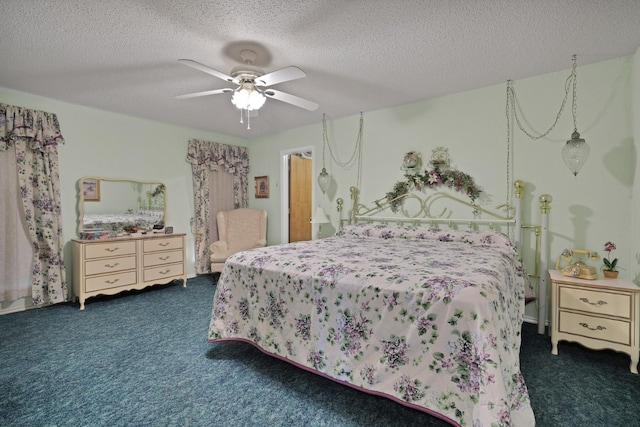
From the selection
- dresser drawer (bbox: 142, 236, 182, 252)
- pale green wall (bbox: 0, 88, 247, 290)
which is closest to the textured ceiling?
pale green wall (bbox: 0, 88, 247, 290)

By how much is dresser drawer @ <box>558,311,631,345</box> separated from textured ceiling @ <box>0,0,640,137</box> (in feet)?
7.03

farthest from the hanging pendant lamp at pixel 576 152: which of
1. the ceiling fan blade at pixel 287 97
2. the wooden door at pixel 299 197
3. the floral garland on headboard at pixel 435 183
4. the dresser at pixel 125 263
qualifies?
the dresser at pixel 125 263

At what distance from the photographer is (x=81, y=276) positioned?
3486 millimetres

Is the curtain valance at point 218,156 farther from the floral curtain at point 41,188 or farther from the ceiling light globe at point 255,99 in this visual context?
the ceiling light globe at point 255,99

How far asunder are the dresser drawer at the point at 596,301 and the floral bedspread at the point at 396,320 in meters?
0.31

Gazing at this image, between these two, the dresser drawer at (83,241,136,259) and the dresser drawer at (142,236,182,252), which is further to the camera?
the dresser drawer at (142,236,182,252)

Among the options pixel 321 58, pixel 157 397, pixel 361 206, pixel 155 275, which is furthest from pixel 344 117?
pixel 157 397

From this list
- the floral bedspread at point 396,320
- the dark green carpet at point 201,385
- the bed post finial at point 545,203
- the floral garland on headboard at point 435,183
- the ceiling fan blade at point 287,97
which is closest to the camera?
the floral bedspread at point 396,320

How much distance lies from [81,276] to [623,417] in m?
4.83

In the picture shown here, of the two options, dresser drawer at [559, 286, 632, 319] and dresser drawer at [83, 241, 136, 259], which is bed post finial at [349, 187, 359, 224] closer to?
dresser drawer at [559, 286, 632, 319]

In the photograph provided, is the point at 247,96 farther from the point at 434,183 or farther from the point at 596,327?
the point at 596,327

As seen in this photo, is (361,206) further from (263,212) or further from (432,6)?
(432,6)

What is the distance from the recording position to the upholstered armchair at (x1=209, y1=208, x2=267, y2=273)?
192 inches

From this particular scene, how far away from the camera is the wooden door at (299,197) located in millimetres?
5707
